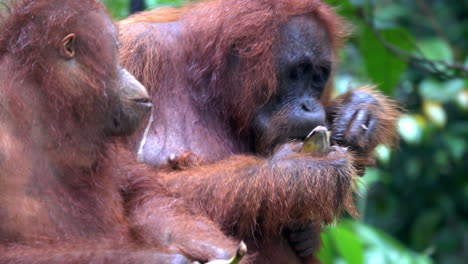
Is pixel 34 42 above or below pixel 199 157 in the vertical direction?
above

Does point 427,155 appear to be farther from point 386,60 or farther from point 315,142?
point 315,142

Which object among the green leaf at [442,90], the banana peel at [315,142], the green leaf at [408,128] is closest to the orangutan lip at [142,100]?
the banana peel at [315,142]

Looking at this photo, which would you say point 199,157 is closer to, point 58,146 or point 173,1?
point 58,146

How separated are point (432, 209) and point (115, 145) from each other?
534cm

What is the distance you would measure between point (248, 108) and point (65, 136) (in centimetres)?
105

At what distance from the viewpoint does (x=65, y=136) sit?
2.13 m

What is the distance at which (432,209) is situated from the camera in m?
7.13

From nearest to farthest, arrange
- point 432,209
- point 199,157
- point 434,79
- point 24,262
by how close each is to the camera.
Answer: point 24,262, point 199,157, point 434,79, point 432,209

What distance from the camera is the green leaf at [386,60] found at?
171 inches

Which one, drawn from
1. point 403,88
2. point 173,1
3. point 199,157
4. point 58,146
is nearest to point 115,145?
point 58,146

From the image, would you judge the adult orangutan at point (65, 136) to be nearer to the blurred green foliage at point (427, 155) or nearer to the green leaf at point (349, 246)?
the green leaf at point (349, 246)

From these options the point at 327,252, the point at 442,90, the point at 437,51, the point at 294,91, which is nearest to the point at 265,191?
the point at 294,91

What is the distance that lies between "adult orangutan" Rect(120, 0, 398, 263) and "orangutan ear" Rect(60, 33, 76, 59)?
794 mm

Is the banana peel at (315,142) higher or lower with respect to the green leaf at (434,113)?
higher
